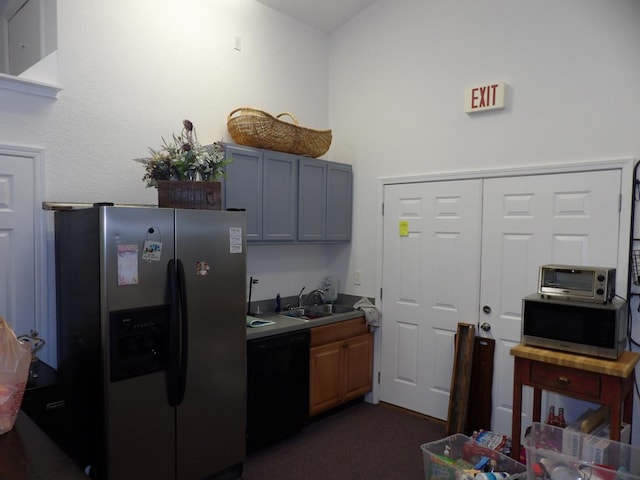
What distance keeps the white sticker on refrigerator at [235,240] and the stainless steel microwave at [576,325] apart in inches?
72.2

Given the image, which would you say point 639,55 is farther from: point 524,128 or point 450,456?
point 450,456

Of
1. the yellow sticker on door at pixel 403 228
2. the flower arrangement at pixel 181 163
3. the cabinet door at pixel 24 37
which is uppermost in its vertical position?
the cabinet door at pixel 24 37

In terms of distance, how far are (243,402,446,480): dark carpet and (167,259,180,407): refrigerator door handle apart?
0.93 metres

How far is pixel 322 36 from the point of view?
4395 mm

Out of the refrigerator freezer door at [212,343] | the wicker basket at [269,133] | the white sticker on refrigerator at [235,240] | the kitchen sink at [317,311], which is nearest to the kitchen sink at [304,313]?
the kitchen sink at [317,311]

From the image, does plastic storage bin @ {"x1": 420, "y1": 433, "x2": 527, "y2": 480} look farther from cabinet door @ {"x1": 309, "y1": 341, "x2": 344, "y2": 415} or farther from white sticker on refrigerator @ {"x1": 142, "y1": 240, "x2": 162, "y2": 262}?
white sticker on refrigerator @ {"x1": 142, "y1": 240, "x2": 162, "y2": 262}

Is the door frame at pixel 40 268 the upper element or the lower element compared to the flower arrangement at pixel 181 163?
lower

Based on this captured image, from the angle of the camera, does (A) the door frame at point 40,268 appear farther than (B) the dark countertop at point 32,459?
Yes

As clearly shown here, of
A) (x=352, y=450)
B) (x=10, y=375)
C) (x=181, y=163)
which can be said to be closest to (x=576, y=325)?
(x=352, y=450)

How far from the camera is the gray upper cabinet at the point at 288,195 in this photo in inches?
130

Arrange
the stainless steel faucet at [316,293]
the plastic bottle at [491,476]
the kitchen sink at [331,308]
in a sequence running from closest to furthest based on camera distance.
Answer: the plastic bottle at [491,476]
the kitchen sink at [331,308]
the stainless steel faucet at [316,293]

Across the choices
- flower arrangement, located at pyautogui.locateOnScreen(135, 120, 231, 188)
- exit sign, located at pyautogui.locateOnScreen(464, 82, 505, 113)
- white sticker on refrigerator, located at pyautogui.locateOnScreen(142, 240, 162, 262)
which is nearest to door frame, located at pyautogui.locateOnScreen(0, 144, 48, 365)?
flower arrangement, located at pyautogui.locateOnScreen(135, 120, 231, 188)

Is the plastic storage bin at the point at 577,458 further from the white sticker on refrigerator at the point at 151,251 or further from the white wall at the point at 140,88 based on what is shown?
the white wall at the point at 140,88

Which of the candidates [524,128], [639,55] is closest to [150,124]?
[524,128]
